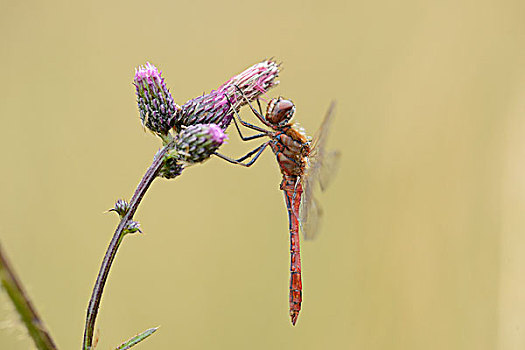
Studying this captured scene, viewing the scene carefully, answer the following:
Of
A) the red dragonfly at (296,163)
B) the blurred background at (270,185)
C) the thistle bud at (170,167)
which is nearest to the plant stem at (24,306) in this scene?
the thistle bud at (170,167)

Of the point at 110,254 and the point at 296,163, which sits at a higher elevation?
the point at 296,163

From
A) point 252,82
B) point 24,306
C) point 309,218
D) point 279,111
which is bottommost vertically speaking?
point 309,218

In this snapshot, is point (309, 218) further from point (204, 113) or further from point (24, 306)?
point (24, 306)

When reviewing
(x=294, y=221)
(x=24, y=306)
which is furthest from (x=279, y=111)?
(x=24, y=306)

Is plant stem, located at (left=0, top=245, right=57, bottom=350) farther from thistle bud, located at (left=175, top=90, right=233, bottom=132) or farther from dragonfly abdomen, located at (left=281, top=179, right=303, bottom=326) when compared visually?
dragonfly abdomen, located at (left=281, top=179, right=303, bottom=326)

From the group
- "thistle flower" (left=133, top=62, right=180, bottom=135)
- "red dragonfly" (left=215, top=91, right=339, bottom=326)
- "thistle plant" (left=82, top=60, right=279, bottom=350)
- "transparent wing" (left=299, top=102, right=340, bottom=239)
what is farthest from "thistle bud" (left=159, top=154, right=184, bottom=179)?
"transparent wing" (left=299, top=102, right=340, bottom=239)

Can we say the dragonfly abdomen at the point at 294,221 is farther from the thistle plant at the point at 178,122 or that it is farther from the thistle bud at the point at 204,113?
the thistle bud at the point at 204,113
